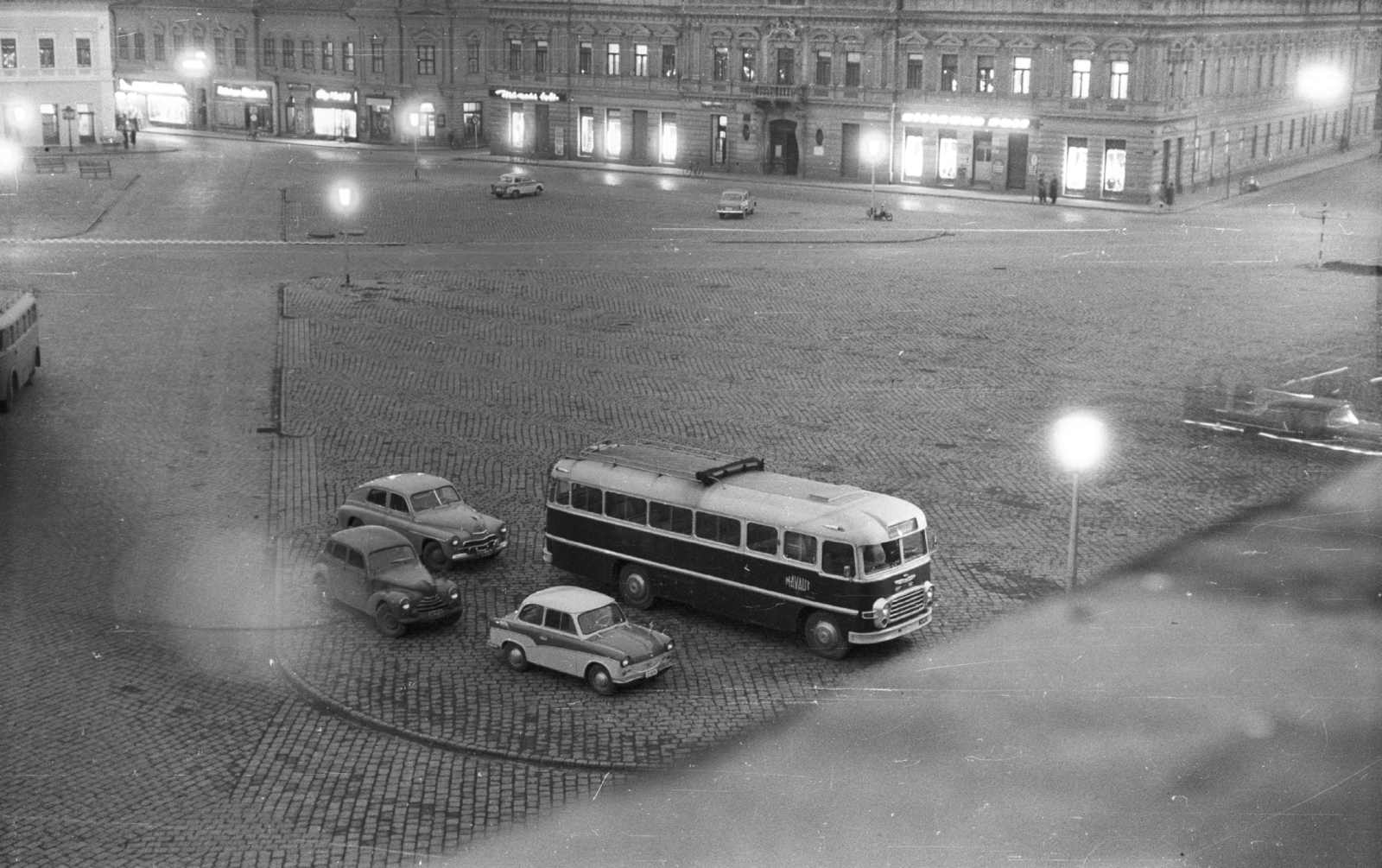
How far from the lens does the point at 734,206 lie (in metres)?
76.8

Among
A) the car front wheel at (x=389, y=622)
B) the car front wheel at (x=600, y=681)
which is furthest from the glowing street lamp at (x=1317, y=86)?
the car front wheel at (x=600, y=681)

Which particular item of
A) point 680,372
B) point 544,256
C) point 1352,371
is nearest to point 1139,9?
point 544,256

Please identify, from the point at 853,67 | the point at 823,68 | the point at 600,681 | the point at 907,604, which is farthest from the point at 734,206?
the point at 600,681

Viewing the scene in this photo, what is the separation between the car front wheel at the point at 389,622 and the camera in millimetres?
26219

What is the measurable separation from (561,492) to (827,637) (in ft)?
18.6

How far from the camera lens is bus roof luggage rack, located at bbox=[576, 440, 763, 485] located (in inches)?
1088

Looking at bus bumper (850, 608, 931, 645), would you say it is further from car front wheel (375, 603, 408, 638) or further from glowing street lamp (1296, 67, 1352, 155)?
glowing street lamp (1296, 67, 1352, 155)

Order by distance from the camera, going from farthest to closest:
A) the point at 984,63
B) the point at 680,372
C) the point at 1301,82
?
the point at 1301,82
the point at 984,63
the point at 680,372

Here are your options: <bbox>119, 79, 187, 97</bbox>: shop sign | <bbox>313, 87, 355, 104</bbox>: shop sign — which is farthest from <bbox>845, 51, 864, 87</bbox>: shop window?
<bbox>119, 79, 187, 97</bbox>: shop sign

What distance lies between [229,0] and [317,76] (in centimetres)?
1062

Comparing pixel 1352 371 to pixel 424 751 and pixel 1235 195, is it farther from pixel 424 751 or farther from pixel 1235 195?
pixel 1235 195

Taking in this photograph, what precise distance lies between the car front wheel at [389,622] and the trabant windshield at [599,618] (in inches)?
126

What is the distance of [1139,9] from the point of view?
83.1 metres

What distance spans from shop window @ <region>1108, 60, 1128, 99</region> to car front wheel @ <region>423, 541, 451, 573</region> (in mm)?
63297
